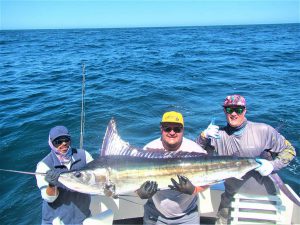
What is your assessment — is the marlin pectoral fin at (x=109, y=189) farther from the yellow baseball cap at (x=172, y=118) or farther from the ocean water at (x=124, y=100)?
the ocean water at (x=124, y=100)

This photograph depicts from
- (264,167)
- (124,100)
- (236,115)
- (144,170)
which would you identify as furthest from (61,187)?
(124,100)

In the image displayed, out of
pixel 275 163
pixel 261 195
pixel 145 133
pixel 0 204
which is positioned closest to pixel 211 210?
pixel 261 195

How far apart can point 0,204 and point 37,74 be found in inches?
558

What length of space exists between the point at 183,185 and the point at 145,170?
1.50 feet

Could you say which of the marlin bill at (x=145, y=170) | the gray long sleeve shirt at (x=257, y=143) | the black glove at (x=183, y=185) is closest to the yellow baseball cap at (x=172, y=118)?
the marlin bill at (x=145, y=170)

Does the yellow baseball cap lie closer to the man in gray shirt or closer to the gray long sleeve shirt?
the man in gray shirt

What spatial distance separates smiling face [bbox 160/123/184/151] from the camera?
3.73m

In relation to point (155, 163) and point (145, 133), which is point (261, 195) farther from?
point (145, 133)

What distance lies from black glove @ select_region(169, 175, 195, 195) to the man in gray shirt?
0.78 m

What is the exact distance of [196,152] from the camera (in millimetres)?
3729

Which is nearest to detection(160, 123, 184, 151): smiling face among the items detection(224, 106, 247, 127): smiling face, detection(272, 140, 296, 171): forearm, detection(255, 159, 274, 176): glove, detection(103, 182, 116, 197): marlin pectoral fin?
detection(224, 106, 247, 127): smiling face

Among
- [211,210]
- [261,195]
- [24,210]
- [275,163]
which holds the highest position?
[275,163]

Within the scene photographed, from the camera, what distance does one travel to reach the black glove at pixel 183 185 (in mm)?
3461

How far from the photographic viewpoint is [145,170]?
352cm
